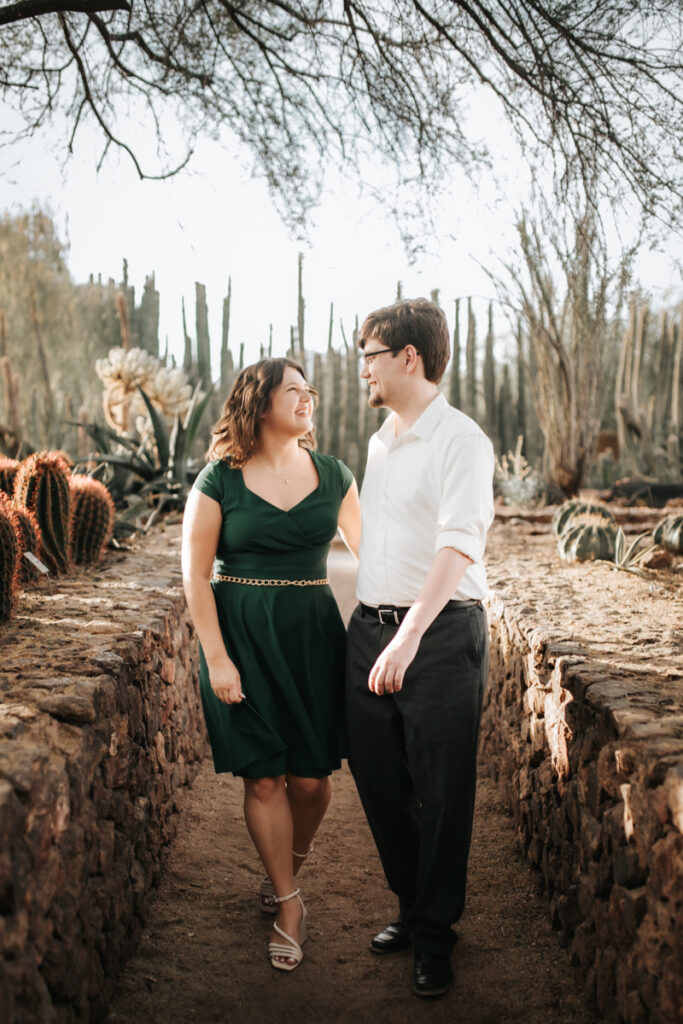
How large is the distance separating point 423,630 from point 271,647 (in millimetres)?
659

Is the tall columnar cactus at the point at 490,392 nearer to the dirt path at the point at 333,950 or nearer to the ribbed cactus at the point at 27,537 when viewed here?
the ribbed cactus at the point at 27,537

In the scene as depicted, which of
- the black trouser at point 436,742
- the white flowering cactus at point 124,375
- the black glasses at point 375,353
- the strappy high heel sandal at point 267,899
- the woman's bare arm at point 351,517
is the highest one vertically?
the white flowering cactus at point 124,375

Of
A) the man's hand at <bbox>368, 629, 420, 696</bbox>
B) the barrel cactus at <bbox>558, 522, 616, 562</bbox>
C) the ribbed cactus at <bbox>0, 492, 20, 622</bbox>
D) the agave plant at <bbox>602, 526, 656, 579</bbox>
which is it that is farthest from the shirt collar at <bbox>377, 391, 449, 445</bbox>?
the barrel cactus at <bbox>558, 522, 616, 562</bbox>

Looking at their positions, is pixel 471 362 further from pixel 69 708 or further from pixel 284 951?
pixel 69 708

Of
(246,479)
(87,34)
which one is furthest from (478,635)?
(87,34)

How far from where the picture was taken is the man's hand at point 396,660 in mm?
2383

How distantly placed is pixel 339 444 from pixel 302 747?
40.4ft

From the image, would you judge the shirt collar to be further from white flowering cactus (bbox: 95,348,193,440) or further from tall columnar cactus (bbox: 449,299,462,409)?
tall columnar cactus (bbox: 449,299,462,409)

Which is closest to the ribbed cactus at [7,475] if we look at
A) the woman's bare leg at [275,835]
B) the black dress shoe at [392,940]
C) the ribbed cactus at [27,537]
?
the ribbed cactus at [27,537]

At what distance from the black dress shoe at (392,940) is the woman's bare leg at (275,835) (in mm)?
269

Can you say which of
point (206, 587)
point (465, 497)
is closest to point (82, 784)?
point (206, 587)

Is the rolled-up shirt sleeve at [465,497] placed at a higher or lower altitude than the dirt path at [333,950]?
higher

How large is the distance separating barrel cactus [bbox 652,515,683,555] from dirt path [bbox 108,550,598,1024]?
2.94 m

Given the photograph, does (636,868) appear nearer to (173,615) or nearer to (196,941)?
(196,941)
